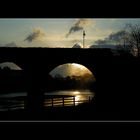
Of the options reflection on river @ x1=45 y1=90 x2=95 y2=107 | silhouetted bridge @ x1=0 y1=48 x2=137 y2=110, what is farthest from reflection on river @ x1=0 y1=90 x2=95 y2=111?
silhouetted bridge @ x1=0 y1=48 x2=137 y2=110

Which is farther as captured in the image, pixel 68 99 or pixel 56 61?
pixel 68 99

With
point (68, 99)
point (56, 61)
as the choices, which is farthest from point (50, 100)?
point (56, 61)

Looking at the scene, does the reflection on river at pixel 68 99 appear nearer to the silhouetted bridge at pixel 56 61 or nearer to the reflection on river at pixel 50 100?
the reflection on river at pixel 50 100

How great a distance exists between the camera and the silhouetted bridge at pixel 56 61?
1009cm

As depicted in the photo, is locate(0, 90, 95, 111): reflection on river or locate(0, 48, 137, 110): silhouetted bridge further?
locate(0, 48, 137, 110): silhouetted bridge

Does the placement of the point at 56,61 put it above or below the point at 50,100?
above

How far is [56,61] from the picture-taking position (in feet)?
34.6

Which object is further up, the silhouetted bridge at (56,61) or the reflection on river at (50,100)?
the silhouetted bridge at (56,61)

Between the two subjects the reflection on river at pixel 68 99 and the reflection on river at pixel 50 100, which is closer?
the reflection on river at pixel 50 100

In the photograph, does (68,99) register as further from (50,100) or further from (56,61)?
(56,61)

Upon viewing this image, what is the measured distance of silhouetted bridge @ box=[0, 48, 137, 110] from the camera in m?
10.1

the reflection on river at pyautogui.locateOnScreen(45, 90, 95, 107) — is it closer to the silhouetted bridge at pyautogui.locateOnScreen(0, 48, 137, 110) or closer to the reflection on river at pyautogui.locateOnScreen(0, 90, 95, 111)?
the reflection on river at pyautogui.locateOnScreen(0, 90, 95, 111)

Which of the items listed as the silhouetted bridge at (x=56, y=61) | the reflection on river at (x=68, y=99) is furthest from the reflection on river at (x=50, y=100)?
the silhouetted bridge at (x=56, y=61)
